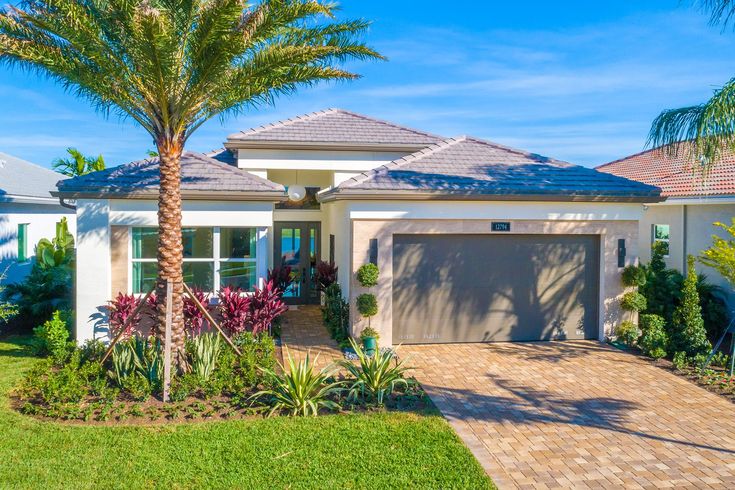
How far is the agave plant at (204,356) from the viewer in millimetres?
10078

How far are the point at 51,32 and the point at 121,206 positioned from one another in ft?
14.3

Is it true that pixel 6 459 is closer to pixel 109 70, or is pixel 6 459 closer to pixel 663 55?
pixel 109 70

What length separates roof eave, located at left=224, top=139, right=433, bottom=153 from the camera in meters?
18.3

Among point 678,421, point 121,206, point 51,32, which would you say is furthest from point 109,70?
point 678,421

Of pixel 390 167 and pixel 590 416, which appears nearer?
pixel 590 416

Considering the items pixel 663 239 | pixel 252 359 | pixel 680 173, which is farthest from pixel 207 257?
pixel 680 173

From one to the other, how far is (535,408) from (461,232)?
5073mm

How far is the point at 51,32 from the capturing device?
978 centimetres

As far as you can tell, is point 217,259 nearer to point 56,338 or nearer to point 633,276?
point 56,338

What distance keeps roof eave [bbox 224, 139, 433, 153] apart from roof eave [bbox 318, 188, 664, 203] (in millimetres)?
5168

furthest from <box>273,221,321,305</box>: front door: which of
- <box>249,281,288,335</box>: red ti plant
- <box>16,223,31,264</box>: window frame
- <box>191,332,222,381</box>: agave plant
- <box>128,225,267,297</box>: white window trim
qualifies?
<box>16,223,31,264</box>: window frame

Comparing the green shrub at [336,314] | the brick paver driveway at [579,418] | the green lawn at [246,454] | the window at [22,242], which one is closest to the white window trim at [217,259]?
the green shrub at [336,314]

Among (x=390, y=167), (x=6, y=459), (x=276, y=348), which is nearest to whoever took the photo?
(x=6, y=459)

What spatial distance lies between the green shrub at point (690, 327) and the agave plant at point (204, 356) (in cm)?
954
